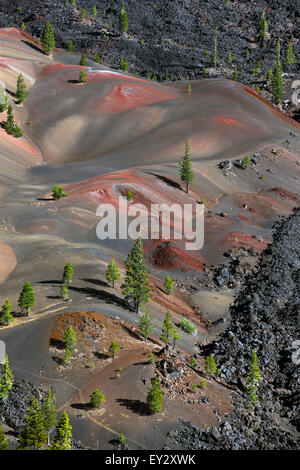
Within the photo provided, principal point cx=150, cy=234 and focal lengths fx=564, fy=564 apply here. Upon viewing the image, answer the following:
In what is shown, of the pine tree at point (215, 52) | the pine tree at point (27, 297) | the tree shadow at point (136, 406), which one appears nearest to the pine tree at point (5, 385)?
the tree shadow at point (136, 406)

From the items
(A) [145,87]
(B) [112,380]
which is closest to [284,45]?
(A) [145,87]

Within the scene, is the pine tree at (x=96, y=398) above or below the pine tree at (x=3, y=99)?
above

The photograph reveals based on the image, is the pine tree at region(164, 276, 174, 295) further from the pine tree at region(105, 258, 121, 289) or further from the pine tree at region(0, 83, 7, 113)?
the pine tree at region(0, 83, 7, 113)

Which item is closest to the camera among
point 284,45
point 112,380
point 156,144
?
point 112,380

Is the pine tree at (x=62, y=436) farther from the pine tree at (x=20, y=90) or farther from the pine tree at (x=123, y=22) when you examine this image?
the pine tree at (x=123, y=22)

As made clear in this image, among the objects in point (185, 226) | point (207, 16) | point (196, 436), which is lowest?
point (185, 226)
